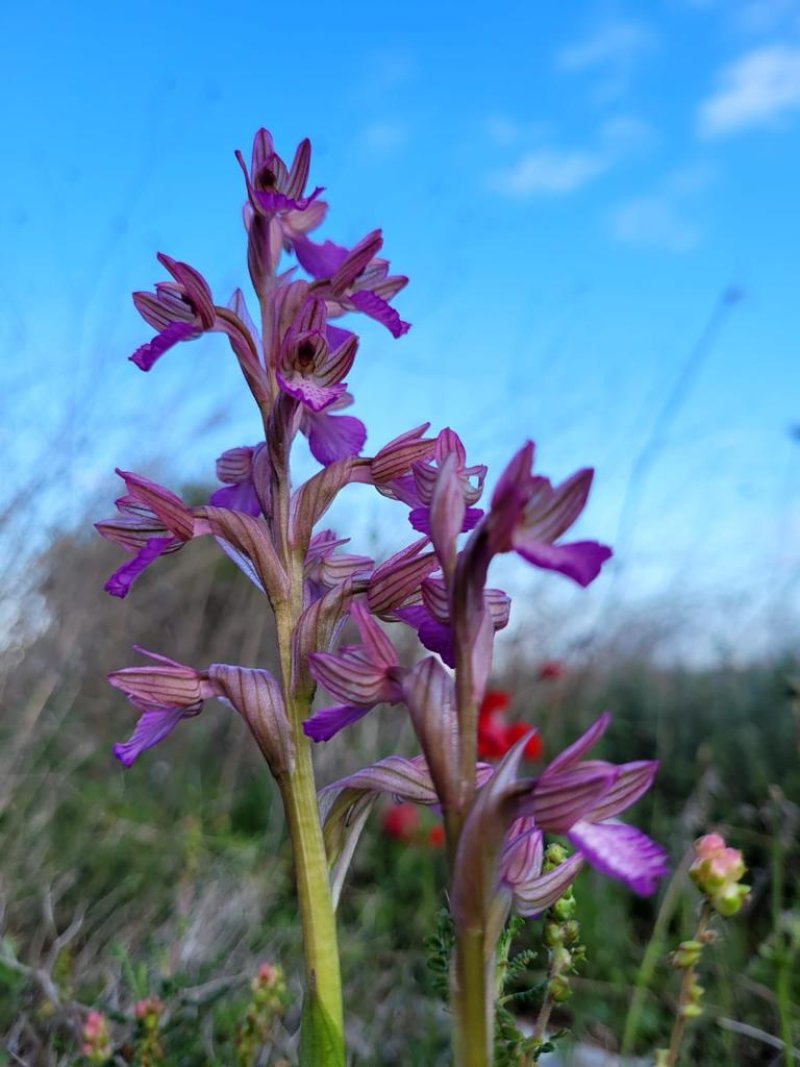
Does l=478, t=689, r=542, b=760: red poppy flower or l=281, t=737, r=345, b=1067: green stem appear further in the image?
l=478, t=689, r=542, b=760: red poppy flower

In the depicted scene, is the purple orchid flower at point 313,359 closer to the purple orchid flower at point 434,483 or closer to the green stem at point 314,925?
the purple orchid flower at point 434,483

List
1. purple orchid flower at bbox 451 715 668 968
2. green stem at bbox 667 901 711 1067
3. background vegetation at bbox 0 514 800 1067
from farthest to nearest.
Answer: background vegetation at bbox 0 514 800 1067, green stem at bbox 667 901 711 1067, purple orchid flower at bbox 451 715 668 968

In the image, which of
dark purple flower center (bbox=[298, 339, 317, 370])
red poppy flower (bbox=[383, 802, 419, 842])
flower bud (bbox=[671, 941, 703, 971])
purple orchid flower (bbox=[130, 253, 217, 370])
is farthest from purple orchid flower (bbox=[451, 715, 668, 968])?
red poppy flower (bbox=[383, 802, 419, 842])

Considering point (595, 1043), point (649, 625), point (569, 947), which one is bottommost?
point (595, 1043)

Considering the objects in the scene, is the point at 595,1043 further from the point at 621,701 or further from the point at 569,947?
the point at 621,701

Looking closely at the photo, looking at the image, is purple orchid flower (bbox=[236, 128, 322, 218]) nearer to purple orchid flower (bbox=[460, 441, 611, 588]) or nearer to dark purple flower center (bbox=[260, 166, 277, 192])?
dark purple flower center (bbox=[260, 166, 277, 192])

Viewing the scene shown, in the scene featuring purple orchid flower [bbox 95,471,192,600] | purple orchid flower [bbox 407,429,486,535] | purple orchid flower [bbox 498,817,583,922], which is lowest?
purple orchid flower [bbox 498,817,583,922]

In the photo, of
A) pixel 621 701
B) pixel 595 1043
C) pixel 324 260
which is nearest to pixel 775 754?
pixel 621 701

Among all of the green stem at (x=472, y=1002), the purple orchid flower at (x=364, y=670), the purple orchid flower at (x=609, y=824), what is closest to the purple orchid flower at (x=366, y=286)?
the purple orchid flower at (x=364, y=670)
